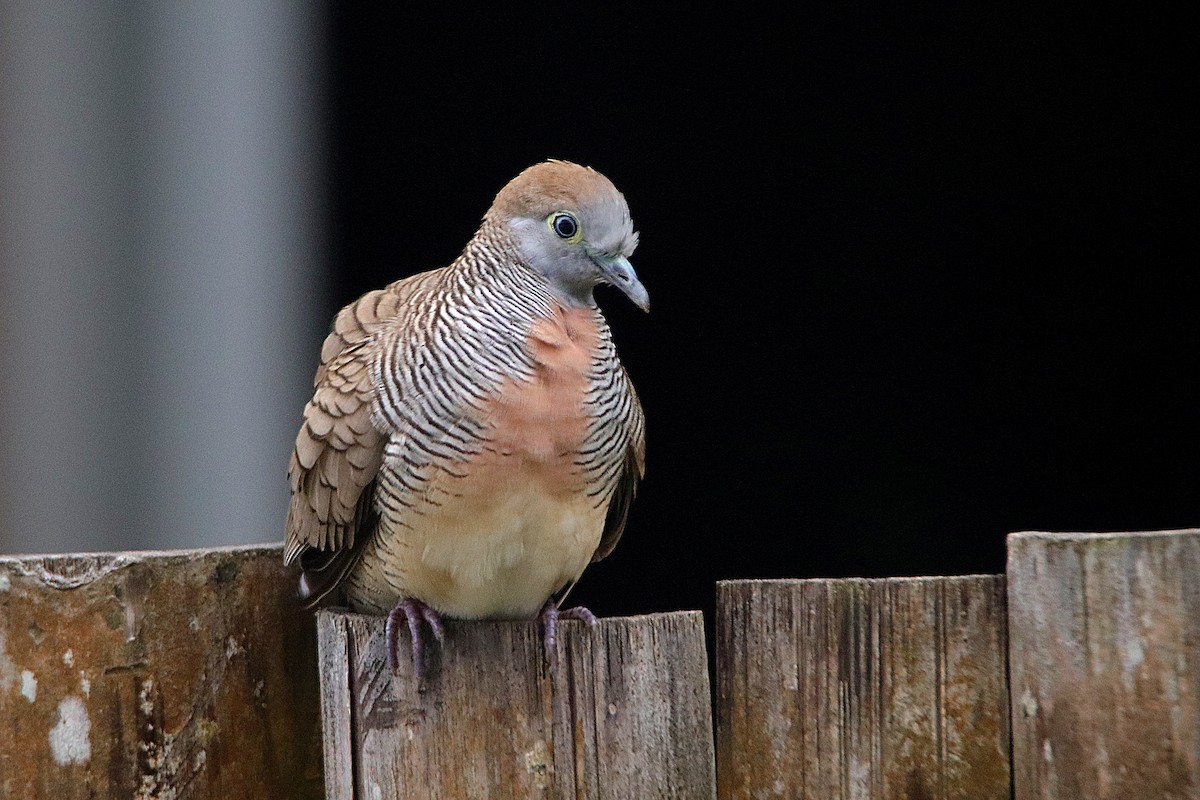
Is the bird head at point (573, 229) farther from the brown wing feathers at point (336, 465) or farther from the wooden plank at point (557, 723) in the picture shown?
the wooden plank at point (557, 723)

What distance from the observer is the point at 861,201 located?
19.3ft

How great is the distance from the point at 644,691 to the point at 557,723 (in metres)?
0.15

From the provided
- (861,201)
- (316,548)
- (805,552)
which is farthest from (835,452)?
(316,548)

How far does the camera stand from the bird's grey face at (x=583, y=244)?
2895mm

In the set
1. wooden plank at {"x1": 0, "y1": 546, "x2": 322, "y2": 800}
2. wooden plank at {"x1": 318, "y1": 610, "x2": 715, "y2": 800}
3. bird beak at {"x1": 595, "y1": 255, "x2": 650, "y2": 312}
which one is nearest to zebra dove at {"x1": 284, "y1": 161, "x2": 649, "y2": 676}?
bird beak at {"x1": 595, "y1": 255, "x2": 650, "y2": 312}

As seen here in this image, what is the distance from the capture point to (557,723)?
2262 mm

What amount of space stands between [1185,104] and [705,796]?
4220 millimetres

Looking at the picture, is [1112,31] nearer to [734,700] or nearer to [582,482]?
[582,482]

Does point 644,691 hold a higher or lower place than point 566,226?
lower

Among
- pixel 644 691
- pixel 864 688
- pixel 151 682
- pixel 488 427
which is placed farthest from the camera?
pixel 488 427

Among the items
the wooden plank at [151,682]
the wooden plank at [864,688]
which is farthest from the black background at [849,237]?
the wooden plank at [864,688]

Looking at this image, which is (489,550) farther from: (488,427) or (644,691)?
(644,691)

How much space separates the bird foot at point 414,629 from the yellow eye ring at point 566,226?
786mm

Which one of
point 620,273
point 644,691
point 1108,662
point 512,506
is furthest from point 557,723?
point 620,273
